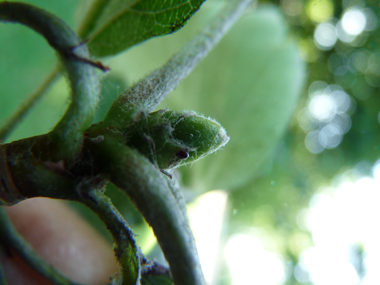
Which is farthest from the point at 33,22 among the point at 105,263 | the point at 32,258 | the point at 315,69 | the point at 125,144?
the point at 315,69

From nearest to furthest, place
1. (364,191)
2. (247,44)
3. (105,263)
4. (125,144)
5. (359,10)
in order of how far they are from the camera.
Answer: (125,144), (105,263), (247,44), (364,191), (359,10)

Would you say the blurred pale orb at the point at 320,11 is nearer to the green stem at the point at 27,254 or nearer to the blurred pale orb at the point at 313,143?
the blurred pale orb at the point at 313,143

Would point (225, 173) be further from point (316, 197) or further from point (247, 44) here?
point (316, 197)

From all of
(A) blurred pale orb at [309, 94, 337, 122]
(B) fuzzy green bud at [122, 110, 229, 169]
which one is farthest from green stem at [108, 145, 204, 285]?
(A) blurred pale orb at [309, 94, 337, 122]

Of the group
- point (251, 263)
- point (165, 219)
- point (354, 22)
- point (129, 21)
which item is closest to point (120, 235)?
point (165, 219)

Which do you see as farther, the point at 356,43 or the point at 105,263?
the point at 356,43

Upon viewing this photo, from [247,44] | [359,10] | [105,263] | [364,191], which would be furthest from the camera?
[359,10]

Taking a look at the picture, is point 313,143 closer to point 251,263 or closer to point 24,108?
point 251,263

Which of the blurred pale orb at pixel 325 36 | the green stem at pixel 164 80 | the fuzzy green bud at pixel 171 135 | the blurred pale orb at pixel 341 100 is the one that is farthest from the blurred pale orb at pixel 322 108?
the fuzzy green bud at pixel 171 135
